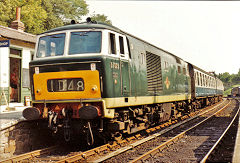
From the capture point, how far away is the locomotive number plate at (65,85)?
7141mm

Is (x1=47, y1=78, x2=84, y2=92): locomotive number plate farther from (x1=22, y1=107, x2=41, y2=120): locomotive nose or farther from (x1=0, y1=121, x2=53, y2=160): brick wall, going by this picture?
(x1=0, y1=121, x2=53, y2=160): brick wall

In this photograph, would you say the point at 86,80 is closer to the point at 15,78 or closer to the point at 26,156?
the point at 26,156

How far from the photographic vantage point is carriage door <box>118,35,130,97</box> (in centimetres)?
784

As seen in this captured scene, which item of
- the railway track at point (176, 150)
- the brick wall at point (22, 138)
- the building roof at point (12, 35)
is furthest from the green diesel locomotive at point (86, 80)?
the building roof at point (12, 35)

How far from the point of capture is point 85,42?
748cm

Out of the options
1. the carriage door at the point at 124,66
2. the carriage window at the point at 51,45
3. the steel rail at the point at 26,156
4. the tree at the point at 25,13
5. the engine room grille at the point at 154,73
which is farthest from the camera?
the tree at the point at 25,13

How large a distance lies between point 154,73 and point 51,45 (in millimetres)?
4467

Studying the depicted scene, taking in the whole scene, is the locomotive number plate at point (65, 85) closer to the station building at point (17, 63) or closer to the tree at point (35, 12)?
the station building at point (17, 63)

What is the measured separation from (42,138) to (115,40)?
3.93 m

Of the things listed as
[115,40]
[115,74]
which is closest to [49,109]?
[115,74]

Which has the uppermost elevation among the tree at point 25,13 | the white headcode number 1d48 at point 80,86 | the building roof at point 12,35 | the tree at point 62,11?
the tree at point 62,11

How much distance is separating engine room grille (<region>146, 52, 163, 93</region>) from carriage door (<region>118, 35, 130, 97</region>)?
6.50 feet

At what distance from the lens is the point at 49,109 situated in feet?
24.7

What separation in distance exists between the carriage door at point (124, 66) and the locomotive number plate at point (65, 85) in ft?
4.26
